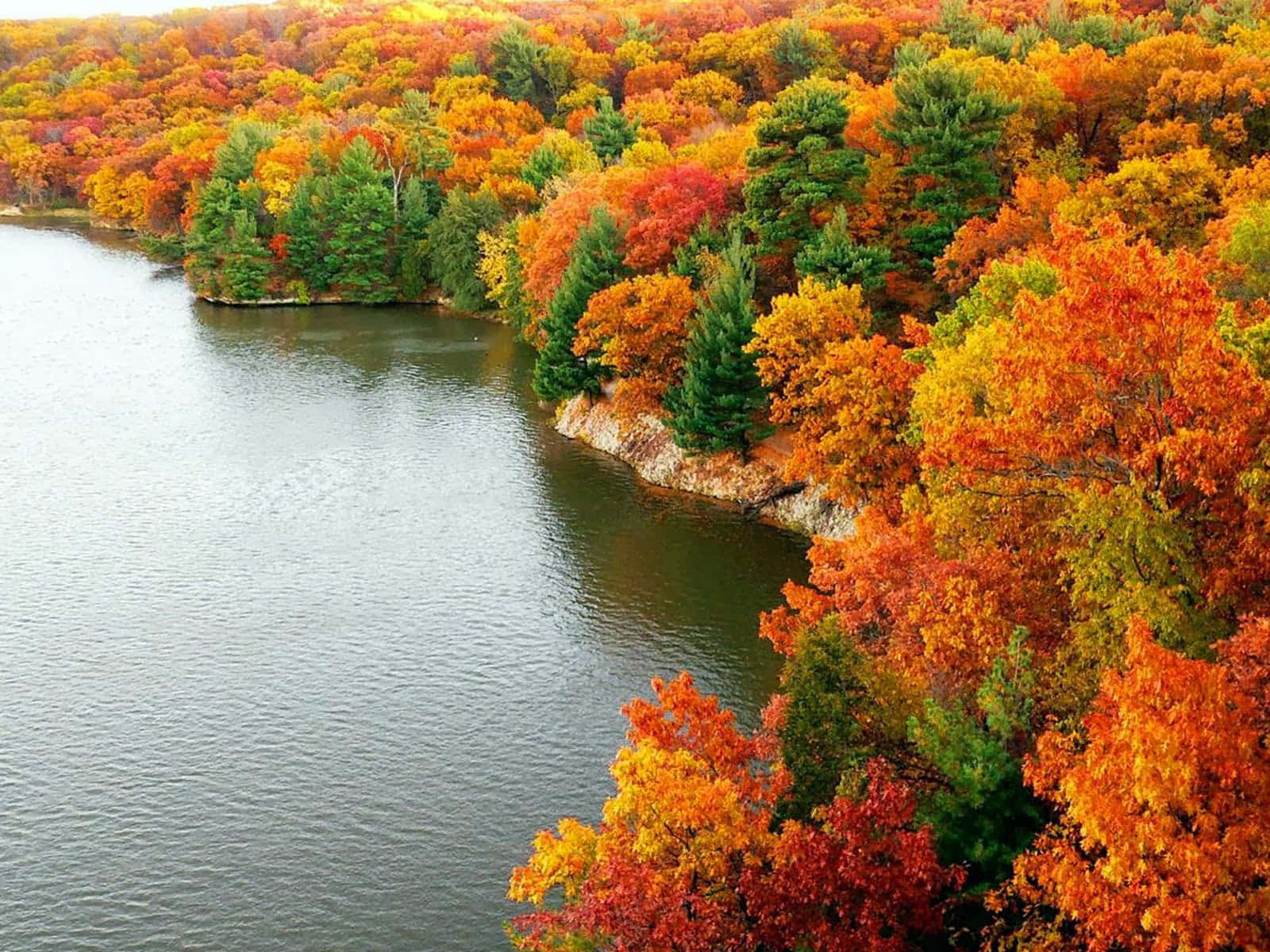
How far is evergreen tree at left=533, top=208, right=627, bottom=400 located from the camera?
54062 millimetres

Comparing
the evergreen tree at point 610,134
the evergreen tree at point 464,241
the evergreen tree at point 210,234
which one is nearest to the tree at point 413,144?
the evergreen tree at point 464,241

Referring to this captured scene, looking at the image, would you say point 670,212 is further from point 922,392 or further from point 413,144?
point 413,144

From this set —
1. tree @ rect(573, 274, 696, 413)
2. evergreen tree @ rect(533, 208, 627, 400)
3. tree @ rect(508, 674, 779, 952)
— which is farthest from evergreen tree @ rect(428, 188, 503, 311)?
tree @ rect(508, 674, 779, 952)

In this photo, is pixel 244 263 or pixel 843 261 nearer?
pixel 843 261

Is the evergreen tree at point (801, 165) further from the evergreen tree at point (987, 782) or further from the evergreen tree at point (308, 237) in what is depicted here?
the evergreen tree at point (308, 237)

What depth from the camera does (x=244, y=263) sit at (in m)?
88.0

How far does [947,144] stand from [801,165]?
21.0 feet

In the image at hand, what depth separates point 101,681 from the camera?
33188mm

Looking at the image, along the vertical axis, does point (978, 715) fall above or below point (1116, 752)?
below

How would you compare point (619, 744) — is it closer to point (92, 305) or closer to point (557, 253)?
point (557, 253)

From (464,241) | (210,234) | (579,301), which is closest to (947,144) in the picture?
(579,301)

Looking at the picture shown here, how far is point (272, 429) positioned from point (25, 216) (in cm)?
10604

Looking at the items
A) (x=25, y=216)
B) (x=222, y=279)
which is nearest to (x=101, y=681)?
(x=222, y=279)

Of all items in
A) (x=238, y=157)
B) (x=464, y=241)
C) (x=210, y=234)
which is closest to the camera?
(x=464, y=241)
